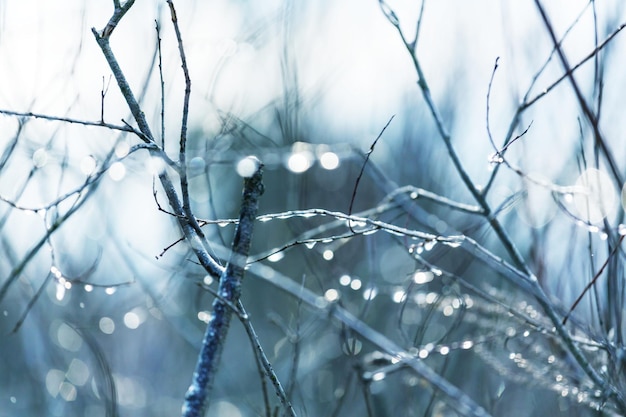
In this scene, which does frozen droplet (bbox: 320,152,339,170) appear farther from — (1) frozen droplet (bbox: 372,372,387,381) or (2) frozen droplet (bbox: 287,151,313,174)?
(1) frozen droplet (bbox: 372,372,387,381)

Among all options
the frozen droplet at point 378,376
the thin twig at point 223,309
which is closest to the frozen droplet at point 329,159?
the frozen droplet at point 378,376

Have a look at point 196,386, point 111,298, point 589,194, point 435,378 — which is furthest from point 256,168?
point 111,298

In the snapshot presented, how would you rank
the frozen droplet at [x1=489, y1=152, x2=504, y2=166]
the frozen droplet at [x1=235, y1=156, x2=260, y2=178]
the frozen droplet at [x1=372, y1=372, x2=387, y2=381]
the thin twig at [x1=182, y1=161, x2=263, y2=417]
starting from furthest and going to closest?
the frozen droplet at [x1=372, y1=372, x2=387, y2=381], the frozen droplet at [x1=489, y1=152, x2=504, y2=166], the frozen droplet at [x1=235, y1=156, x2=260, y2=178], the thin twig at [x1=182, y1=161, x2=263, y2=417]

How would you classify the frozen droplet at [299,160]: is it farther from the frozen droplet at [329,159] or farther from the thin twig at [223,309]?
the thin twig at [223,309]

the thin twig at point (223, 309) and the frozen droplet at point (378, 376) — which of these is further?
the frozen droplet at point (378, 376)

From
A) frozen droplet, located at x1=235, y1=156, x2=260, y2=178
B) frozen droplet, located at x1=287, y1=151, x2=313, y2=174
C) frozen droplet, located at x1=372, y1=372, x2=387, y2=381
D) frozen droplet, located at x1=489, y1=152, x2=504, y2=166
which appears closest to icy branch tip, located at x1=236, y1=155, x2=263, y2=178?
frozen droplet, located at x1=235, y1=156, x2=260, y2=178

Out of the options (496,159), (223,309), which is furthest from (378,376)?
(223,309)

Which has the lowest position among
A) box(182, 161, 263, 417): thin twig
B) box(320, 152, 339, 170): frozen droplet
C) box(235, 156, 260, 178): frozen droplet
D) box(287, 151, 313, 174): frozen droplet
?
box(182, 161, 263, 417): thin twig

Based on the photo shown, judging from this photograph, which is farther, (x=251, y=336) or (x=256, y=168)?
(x=256, y=168)

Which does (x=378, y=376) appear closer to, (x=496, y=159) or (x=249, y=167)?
(x=496, y=159)

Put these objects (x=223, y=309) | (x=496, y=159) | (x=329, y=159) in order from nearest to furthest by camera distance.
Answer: (x=223, y=309) < (x=496, y=159) < (x=329, y=159)

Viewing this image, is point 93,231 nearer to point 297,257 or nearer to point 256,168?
point 256,168
